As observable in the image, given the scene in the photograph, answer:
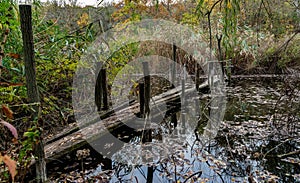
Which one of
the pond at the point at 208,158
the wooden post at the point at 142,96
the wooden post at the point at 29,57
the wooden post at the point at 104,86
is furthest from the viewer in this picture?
the wooden post at the point at 104,86

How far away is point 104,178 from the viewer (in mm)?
2416

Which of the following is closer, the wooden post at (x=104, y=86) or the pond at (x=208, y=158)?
the pond at (x=208, y=158)

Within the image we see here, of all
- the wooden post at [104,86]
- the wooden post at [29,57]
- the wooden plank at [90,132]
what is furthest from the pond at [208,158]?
the wooden post at [29,57]

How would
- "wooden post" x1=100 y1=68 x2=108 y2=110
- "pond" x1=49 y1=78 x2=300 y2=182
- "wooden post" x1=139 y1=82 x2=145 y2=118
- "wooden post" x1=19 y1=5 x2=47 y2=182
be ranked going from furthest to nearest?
"wooden post" x1=100 y1=68 x2=108 y2=110, "wooden post" x1=139 y1=82 x2=145 y2=118, "pond" x1=49 y1=78 x2=300 y2=182, "wooden post" x1=19 y1=5 x2=47 y2=182

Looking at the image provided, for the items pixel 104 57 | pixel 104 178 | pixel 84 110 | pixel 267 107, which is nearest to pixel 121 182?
pixel 104 178

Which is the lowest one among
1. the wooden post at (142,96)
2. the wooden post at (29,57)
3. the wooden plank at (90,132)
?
the wooden plank at (90,132)

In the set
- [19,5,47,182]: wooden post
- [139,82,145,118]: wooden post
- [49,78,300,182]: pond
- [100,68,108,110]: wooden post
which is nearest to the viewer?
[19,5,47,182]: wooden post

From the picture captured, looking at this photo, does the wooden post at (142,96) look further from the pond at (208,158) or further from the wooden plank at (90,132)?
the pond at (208,158)

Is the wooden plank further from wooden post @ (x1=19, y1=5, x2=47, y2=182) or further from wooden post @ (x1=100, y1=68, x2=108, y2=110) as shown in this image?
wooden post @ (x1=19, y1=5, x2=47, y2=182)

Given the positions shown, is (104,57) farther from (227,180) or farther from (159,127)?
(227,180)

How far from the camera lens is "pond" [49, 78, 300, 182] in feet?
7.88

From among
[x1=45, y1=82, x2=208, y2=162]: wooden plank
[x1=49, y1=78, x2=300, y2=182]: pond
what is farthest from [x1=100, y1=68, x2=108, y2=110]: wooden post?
[x1=49, y1=78, x2=300, y2=182]: pond

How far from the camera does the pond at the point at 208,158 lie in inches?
94.6

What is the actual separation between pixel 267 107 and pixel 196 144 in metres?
2.07
